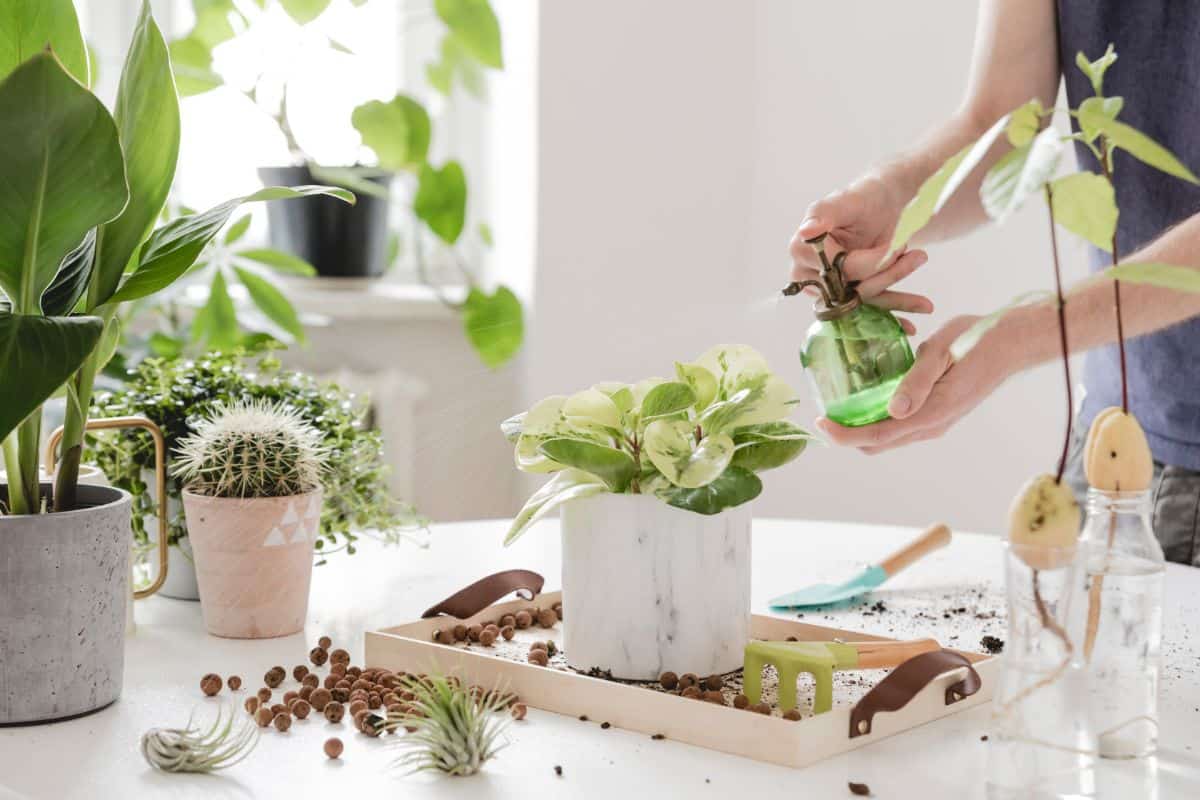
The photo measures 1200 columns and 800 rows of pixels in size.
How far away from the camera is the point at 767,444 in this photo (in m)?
0.92

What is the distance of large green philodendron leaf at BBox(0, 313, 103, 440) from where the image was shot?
723 millimetres

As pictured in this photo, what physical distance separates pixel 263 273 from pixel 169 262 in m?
1.88

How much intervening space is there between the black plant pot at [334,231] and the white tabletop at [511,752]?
59.6 inches

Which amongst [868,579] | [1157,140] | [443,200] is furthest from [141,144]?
[443,200]

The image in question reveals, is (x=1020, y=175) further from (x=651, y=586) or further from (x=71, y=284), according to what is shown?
(x=71, y=284)

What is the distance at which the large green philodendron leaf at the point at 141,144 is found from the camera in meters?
0.87

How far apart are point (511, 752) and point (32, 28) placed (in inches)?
21.0

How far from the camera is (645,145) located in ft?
8.82

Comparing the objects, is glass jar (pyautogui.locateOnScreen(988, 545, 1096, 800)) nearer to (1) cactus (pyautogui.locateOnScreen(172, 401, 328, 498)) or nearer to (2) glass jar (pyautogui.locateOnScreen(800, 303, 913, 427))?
(2) glass jar (pyautogui.locateOnScreen(800, 303, 913, 427))

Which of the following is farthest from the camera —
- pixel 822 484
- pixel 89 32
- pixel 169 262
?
pixel 822 484

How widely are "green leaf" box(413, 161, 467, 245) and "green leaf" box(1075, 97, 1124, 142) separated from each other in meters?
1.88

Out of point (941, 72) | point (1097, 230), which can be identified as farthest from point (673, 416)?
point (941, 72)

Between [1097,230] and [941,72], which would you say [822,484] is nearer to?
[941,72]

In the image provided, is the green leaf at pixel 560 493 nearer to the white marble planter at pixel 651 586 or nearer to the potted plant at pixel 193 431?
the white marble planter at pixel 651 586
